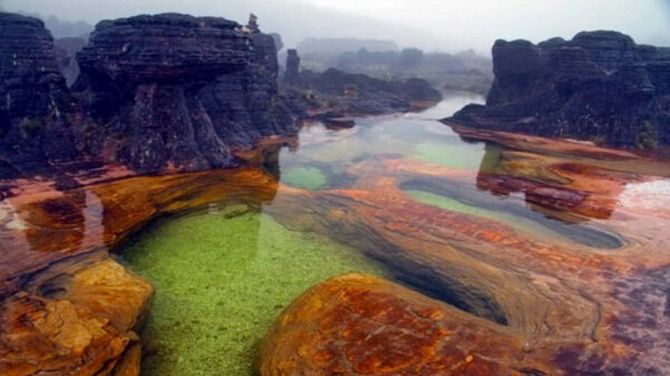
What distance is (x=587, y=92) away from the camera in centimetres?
2730

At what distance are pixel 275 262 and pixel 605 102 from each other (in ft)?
77.0

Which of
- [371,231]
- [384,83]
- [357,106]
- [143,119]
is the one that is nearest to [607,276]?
[371,231]

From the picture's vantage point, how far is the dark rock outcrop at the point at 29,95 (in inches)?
664

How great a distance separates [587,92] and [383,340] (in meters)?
25.7

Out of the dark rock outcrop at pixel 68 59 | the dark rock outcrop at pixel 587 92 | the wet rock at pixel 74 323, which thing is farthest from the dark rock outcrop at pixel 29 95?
the dark rock outcrop at pixel 587 92

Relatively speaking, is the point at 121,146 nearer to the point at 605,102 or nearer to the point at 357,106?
the point at 357,106

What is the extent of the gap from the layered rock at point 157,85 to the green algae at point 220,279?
529cm

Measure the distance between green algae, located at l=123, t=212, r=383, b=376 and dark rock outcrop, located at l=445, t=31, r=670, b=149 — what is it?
21.4m

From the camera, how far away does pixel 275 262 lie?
35.7 ft

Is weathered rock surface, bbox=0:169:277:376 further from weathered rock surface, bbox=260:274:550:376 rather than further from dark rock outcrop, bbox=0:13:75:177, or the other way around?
dark rock outcrop, bbox=0:13:75:177

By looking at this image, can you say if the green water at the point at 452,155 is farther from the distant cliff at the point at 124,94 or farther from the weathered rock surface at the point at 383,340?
the weathered rock surface at the point at 383,340

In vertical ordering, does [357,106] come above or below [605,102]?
below

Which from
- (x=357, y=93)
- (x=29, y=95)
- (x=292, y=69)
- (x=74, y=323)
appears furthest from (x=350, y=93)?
(x=74, y=323)

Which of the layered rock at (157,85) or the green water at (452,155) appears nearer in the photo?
the layered rock at (157,85)
